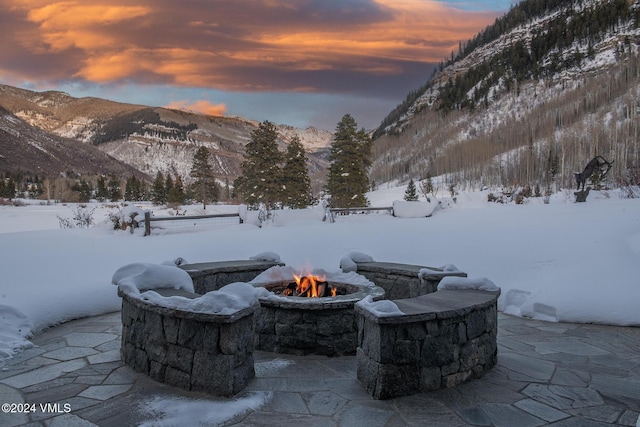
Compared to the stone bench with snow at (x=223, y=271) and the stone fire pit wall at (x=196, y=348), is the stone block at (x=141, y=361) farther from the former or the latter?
the stone bench with snow at (x=223, y=271)

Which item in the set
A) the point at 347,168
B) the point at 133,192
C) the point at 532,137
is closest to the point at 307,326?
the point at 347,168

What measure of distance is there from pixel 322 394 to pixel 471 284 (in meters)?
2.37

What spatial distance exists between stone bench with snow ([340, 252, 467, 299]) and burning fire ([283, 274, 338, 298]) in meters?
1.19

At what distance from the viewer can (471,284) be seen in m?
4.78

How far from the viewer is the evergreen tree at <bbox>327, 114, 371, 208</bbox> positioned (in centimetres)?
2853

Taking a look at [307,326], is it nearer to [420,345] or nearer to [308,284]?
[308,284]

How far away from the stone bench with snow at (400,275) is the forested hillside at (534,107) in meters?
41.1

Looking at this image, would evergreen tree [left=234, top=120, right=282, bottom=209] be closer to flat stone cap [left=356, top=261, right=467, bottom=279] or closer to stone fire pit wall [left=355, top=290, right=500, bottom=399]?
flat stone cap [left=356, top=261, right=467, bottom=279]

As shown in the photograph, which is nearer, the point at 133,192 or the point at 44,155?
the point at 133,192

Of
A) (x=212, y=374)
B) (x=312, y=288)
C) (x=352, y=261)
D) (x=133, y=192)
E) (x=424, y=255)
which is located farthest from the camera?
(x=133, y=192)

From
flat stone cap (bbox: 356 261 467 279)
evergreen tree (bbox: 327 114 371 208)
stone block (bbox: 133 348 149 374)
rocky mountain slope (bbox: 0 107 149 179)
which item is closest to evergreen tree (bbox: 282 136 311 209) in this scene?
evergreen tree (bbox: 327 114 371 208)

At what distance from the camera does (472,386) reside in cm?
378

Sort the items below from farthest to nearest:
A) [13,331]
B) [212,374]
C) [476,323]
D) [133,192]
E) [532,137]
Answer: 1. [532,137]
2. [133,192]
3. [13,331]
4. [476,323]
5. [212,374]

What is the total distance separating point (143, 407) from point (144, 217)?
37.3ft
